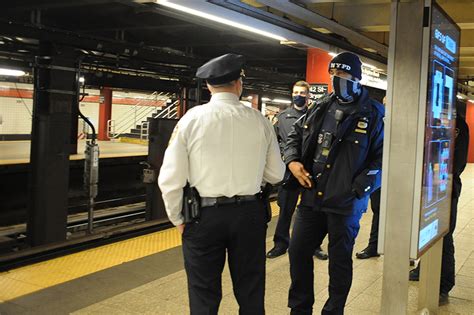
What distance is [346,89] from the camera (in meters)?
2.81

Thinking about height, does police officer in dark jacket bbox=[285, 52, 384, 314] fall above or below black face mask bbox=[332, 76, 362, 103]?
below

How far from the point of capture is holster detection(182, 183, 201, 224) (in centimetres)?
219

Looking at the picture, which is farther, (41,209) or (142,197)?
(142,197)

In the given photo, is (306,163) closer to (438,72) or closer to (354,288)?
(438,72)

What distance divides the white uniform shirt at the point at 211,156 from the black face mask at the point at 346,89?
0.78 m

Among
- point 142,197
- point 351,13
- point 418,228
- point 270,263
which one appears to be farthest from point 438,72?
point 142,197

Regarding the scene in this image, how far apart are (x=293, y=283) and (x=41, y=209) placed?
460 centimetres

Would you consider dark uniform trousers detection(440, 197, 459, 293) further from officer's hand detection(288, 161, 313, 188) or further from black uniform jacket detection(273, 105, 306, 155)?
black uniform jacket detection(273, 105, 306, 155)

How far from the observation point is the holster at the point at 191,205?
A: 2.19 m

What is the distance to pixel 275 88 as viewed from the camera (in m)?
15.4

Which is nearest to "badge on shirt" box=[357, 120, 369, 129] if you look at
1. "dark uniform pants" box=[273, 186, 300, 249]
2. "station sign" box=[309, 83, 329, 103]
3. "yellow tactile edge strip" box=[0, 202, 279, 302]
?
"dark uniform pants" box=[273, 186, 300, 249]

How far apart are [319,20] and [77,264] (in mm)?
3005

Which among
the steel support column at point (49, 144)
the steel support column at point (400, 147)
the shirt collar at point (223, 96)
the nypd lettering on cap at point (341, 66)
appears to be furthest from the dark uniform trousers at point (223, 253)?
the steel support column at point (49, 144)

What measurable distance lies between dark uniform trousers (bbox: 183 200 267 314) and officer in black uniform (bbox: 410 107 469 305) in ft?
6.27
